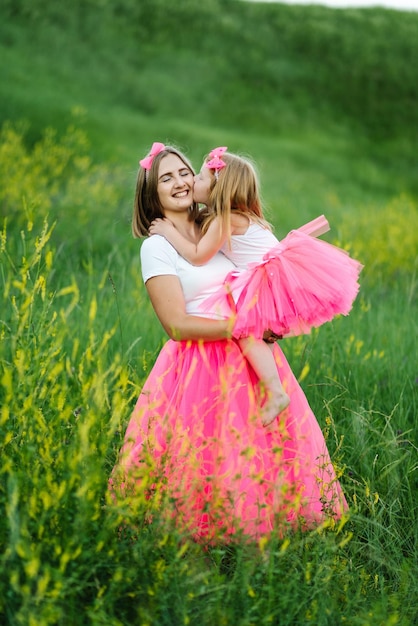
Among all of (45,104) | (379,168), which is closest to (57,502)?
(45,104)

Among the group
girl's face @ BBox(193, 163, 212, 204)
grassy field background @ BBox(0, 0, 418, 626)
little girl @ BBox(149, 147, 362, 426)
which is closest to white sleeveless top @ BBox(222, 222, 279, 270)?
little girl @ BBox(149, 147, 362, 426)

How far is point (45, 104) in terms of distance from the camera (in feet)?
39.7

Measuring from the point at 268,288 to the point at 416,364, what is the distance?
1536 mm

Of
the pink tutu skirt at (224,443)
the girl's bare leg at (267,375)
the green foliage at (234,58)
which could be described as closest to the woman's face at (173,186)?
the pink tutu skirt at (224,443)

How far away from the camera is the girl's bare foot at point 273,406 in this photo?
2.62 metres

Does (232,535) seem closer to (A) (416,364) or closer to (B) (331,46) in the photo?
(A) (416,364)

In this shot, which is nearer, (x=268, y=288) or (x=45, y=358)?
(x=45, y=358)

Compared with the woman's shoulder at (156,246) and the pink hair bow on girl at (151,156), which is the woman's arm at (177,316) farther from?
the pink hair bow on girl at (151,156)

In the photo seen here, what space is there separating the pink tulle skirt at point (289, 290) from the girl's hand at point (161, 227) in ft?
1.06

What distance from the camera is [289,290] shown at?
2758 millimetres

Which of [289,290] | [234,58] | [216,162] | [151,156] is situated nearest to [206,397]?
[289,290]

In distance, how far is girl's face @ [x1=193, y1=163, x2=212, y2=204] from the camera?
306 centimetres

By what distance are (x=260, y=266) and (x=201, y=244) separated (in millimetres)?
262

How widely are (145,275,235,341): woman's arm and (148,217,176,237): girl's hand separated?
0.24m
